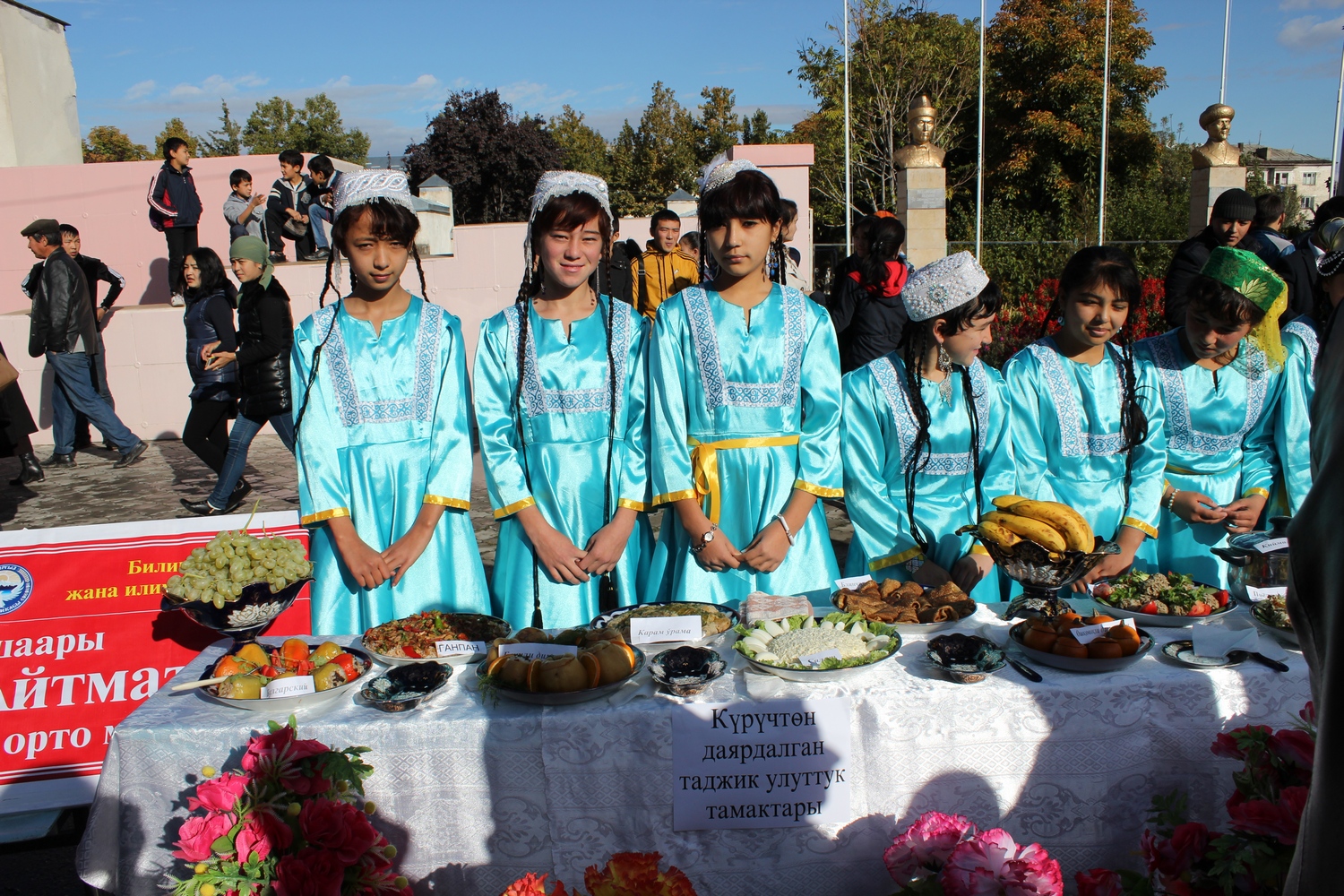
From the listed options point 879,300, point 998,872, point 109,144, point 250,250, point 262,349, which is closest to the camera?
point 998,872

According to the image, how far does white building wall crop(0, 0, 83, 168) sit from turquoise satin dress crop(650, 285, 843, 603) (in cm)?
2167

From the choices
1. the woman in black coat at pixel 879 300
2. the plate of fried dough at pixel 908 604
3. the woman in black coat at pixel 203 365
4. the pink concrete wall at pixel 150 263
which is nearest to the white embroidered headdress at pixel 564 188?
the plate of fried dough at pixel 908 604

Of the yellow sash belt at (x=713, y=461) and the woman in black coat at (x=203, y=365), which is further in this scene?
the woman in black coat at (x=203, y=365)

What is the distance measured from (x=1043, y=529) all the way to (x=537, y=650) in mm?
1345

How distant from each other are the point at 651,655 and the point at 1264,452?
2506mm

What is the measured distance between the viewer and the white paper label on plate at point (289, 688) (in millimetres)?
1947

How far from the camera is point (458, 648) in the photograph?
2209 mm

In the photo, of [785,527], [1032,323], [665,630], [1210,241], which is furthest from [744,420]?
[1032,323]

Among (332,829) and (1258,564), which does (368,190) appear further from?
(1258,564)

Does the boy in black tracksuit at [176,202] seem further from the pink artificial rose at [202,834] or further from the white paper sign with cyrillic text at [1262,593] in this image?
the white paper sign with cyrillic text at [1262,593]

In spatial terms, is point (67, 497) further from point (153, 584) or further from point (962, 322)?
point (962, 322)

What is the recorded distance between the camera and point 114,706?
292 cm

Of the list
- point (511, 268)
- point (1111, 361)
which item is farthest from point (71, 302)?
point (1111, 361)

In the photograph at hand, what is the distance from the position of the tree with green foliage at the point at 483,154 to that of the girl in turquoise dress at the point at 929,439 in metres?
24.2
